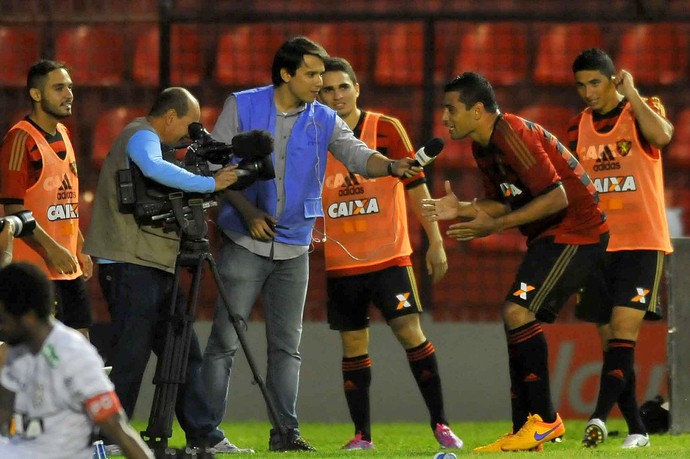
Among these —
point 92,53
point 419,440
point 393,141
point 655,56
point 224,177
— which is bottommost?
point 419,440

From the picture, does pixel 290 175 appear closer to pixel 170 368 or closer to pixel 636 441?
pixel 170 368

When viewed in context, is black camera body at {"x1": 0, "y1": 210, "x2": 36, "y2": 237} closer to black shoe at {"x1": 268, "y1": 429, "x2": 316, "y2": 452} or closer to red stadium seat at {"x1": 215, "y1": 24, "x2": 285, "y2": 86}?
black shoe at {"x1": 268, "y1": 429, "x2": 316, "y2": 452}

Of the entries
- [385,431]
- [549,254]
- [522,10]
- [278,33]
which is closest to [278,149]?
[549,254]

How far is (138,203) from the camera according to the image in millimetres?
6133

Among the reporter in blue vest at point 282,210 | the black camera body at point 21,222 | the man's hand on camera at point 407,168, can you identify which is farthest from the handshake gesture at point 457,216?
the black camera body at point 21,222

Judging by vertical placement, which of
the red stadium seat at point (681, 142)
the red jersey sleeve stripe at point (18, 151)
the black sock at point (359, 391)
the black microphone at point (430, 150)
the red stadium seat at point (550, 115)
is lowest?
the black sock at point (359, 391)

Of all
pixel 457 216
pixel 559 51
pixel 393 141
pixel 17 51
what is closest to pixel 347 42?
pixel 559 51

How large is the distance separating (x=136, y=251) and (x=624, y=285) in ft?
7.97

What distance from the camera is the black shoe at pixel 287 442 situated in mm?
6457

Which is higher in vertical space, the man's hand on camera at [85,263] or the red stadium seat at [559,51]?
the red stadium seat at [559,51]

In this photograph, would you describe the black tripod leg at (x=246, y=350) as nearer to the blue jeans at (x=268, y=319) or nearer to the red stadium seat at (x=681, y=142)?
the blue jeans at (x=268, y=319)

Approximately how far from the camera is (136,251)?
6.27m

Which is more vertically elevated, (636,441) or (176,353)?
(176,353)

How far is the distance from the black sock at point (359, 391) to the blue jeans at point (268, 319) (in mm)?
584
